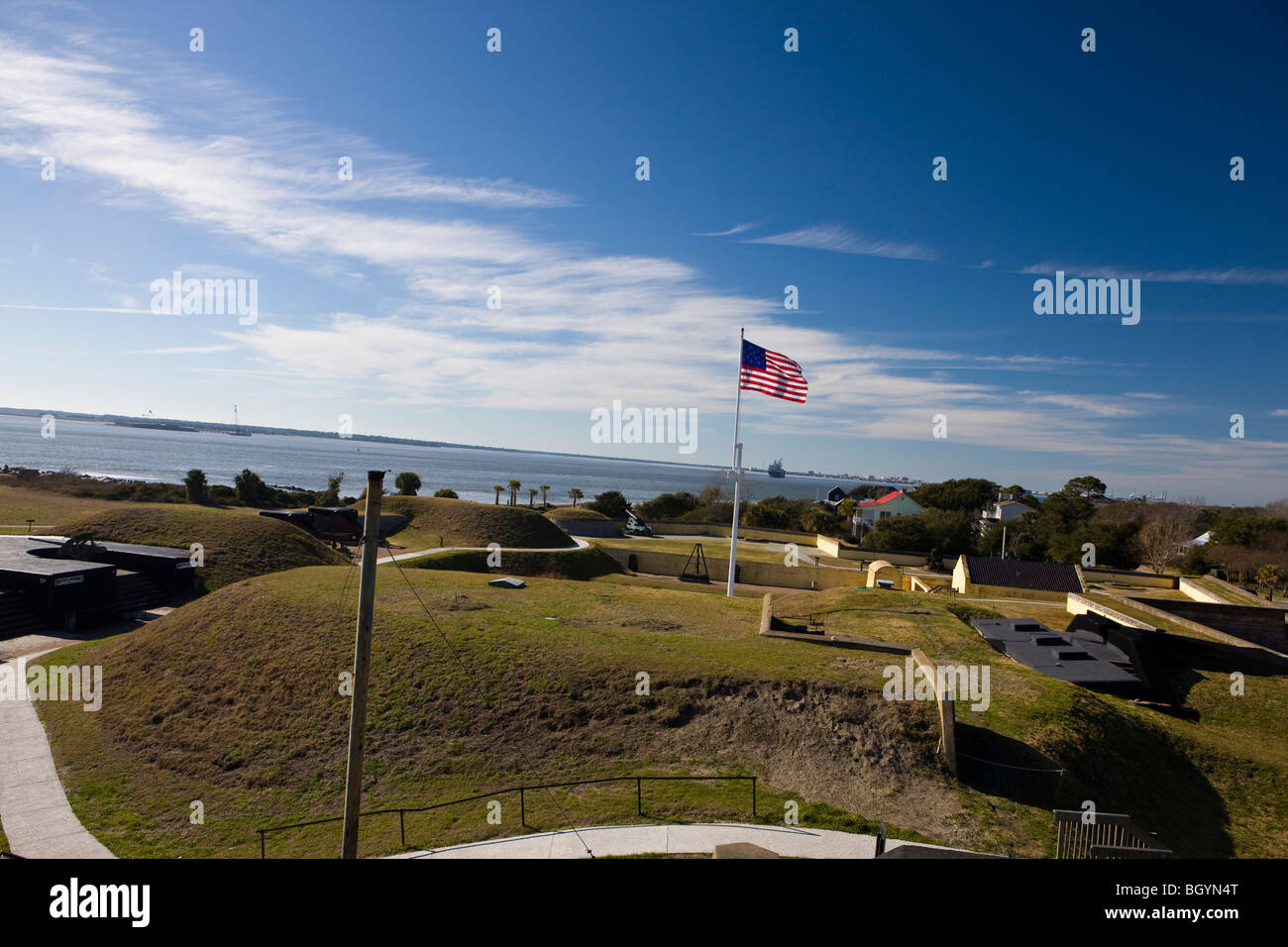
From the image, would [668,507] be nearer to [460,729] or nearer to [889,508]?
[889,508]

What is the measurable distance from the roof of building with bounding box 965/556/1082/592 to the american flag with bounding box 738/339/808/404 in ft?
71.8

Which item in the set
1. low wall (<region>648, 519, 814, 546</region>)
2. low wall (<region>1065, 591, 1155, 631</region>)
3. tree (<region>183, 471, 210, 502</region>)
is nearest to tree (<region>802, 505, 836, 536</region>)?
low wall (<region>648, 519, 814, 546</region>)

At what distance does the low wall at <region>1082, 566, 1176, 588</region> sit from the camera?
50062mm

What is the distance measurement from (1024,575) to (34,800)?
45802 millimetres

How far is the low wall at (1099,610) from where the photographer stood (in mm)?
31078

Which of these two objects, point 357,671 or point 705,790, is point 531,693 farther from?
point 357,671

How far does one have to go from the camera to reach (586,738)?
1670cm

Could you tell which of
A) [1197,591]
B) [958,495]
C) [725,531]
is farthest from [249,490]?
[958,495]

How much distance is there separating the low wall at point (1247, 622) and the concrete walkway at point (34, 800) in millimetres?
41298

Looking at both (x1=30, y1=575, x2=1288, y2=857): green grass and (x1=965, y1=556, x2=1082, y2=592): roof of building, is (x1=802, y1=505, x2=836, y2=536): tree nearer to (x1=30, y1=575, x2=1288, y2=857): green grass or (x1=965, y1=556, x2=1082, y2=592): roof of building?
(x1=965, y1=556, x2=1082, y2=592): roof of building

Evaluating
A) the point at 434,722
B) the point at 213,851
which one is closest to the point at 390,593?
the point at 434,722

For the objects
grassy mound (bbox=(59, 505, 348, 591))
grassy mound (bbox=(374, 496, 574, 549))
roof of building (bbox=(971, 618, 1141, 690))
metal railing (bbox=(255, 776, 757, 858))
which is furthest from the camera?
grassy mound (bbox=(374, 496, 574, 549))

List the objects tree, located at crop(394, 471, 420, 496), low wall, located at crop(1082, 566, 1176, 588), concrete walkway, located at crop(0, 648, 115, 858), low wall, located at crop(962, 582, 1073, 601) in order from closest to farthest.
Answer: concrete walkway, located at crop(0, 648, 115, 858), low wall, located at crop(962, 582, 1073, 601), low wall, located at crop(1082, 566, 1176, 588), tree, located at crop(394, 471, 420, 496)
